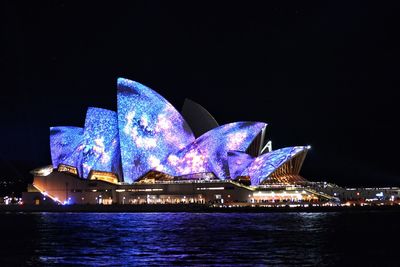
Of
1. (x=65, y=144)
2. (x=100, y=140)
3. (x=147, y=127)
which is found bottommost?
(x=100, y=140)

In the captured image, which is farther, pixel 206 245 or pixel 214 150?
pixel 214 150

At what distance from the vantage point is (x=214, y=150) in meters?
68.3

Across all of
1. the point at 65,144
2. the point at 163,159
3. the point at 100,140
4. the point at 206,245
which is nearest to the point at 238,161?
the point at 163,159

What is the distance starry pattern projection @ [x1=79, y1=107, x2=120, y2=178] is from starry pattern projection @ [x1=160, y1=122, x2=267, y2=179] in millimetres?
6628

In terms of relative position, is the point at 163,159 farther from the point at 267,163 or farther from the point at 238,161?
the point at 267,163

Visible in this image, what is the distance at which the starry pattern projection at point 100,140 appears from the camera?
7031cm

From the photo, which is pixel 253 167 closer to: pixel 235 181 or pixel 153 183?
pixel 235 181

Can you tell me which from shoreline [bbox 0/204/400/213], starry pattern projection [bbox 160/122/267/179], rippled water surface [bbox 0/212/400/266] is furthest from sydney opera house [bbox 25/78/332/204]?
rippled water surface [bbox 0/212/400/266]

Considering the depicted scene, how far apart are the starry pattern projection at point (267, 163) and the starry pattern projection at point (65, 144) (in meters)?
20.9

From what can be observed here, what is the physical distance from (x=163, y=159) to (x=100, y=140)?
7824mm

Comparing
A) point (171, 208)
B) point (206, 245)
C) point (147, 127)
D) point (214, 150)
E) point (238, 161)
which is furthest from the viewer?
point (171, 208)

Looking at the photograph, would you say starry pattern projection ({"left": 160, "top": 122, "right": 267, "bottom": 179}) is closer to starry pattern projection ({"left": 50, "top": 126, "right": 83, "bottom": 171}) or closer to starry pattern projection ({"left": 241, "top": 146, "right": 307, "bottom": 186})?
starry pattern projection ({"left": 241, "top": 146, "right": 307, "bottom": 186})

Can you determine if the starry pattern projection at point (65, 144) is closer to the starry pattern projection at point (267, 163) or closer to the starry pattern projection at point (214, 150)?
the starry pattern projection at point (214, 150)

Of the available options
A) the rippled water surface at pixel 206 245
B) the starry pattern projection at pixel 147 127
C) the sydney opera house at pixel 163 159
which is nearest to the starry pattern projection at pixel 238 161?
the sydney opera house at pixel 163 159
